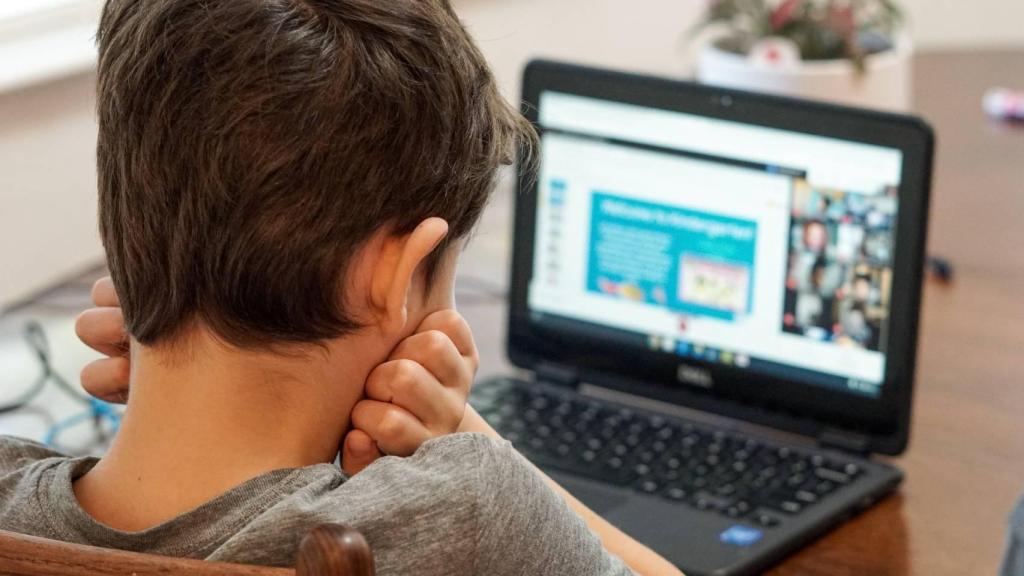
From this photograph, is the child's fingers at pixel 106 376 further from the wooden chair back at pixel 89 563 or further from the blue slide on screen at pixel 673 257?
the blue slide on screen at pixel 673 257

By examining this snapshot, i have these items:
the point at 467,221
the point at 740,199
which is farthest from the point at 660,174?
the point at 467,221

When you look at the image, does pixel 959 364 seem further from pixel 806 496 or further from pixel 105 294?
pixel 105 294

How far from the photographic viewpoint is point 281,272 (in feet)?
2.75

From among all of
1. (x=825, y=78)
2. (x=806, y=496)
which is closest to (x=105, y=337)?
(x=806, y=496)

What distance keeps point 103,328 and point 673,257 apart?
58 cm

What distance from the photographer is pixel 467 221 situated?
0.93 meters

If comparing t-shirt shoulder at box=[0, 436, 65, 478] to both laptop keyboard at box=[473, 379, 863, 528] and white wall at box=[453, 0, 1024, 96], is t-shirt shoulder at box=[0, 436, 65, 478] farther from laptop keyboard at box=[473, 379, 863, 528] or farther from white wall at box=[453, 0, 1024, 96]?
white wall at box=[453, 0, 1024, 96]

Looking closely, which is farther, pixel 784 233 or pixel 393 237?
pixel 784 233

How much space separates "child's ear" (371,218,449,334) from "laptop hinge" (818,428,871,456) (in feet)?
2.08

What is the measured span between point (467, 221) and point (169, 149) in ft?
0.62

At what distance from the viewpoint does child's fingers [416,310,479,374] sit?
38.1 inches

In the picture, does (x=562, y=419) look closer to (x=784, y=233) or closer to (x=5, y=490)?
(x=784, y=233)

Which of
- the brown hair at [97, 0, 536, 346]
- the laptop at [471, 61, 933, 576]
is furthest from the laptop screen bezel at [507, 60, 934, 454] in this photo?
the brown hair at [97, 0, 536, 346]

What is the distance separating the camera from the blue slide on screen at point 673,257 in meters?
1.43
